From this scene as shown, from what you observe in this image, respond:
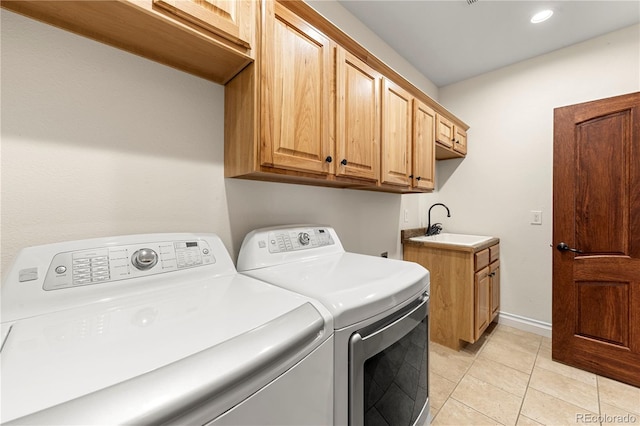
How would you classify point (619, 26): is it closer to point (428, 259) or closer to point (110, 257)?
point (428, 259)

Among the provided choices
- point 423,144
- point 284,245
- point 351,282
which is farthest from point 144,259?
point 423,144

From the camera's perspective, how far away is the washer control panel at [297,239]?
4.20 feet

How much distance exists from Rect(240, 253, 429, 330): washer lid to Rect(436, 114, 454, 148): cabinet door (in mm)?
1575

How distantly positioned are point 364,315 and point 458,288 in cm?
164


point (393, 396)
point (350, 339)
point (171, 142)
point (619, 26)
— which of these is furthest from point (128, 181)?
point (619, 26)

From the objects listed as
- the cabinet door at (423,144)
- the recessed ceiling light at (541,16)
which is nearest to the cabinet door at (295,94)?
the cabinet door at (423,144)

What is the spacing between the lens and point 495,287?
2.52 metres

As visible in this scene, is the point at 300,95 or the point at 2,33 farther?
the point at 300,95

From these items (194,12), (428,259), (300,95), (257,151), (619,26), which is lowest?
(428,259)

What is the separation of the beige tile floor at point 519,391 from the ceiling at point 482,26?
2599 mm

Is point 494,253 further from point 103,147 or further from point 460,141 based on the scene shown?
point 103,147

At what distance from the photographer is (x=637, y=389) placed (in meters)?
1.69

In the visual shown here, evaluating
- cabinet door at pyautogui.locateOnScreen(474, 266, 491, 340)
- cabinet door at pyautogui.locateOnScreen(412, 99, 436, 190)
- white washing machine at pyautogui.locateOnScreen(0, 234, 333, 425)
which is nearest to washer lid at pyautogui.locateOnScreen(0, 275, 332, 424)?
white washing machine at pyautogui.locateOnScreen(0, 234, 333, 425)

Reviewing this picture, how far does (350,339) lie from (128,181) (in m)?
0.99
